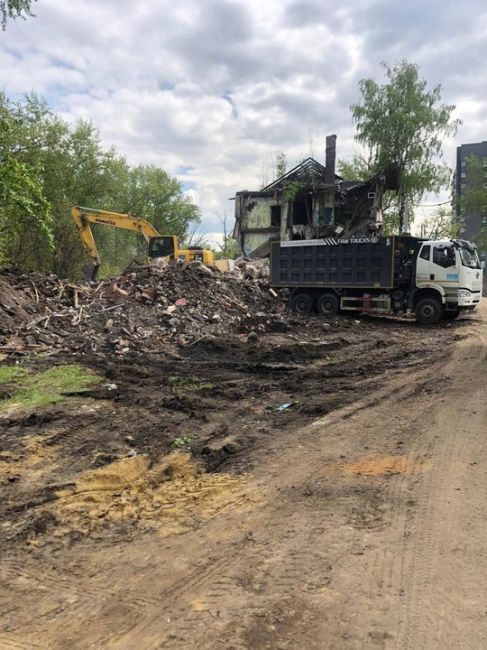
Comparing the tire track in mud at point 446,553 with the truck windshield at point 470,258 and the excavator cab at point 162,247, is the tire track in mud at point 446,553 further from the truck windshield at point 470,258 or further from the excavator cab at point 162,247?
the excavator cab at point 162,247

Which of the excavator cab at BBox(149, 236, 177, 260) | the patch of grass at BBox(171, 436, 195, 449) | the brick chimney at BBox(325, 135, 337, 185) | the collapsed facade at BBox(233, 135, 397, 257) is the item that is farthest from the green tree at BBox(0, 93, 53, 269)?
the brick chimney at BBox(325, 135, 337, 185)

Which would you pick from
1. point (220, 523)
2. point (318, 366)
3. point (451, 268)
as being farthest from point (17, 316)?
point (451, 268)

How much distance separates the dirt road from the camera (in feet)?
8.70

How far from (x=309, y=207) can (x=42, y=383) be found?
26.3 metres

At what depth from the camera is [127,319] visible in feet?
45.9

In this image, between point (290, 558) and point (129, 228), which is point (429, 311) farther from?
point (290, 558)

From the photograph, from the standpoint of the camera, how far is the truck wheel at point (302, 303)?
19453 millimetres

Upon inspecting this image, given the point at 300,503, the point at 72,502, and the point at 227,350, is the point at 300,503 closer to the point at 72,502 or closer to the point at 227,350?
the point at 72,502

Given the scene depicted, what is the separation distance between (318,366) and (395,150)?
28.8 metres

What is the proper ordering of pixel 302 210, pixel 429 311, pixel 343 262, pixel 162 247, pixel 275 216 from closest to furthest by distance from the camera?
pixel 429 311 → pixel 343 262 → pixel 162 247 → pixel 302 210 → pixel 275 216

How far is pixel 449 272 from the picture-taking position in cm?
1630

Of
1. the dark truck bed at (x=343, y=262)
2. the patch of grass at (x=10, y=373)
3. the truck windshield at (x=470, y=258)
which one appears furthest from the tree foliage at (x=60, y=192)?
the truck windshield at (x=470, y=258)

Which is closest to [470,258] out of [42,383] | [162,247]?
[162,247]

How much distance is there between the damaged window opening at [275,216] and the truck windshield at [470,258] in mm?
17572
